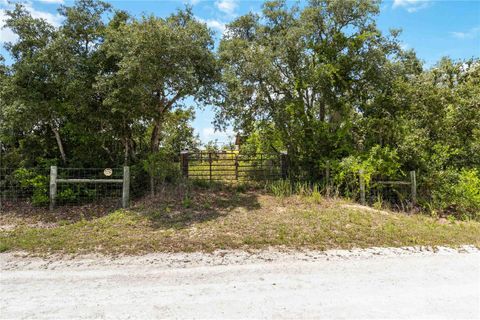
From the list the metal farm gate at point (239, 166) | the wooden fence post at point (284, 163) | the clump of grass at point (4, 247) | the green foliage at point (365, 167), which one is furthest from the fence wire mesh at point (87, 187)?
the green foliage at point (365, 167)

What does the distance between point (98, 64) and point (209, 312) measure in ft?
26.2

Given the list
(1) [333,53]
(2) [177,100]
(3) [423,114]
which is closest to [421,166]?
(3) [423,114]

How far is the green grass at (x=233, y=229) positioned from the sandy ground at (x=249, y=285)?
414 millimetres

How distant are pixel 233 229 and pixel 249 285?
252 centimetres

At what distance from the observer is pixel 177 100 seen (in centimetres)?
955

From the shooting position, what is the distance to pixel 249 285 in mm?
3863

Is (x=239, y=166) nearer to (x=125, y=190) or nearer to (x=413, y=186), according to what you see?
(x=125, y=190)

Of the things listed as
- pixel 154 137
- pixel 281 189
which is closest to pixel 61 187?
pixel 154 137

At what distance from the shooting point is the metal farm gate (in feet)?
35.7

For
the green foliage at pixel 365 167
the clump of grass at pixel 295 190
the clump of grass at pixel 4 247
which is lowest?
the clump of grass at pixel 4 247

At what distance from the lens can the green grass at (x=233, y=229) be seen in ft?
18.2

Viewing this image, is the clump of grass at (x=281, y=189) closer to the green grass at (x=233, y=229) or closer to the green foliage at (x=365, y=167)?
the green grass at (x=233, y=229)

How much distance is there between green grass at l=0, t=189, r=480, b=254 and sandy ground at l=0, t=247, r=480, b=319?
414mm

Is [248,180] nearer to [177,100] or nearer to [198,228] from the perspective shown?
[177,100]
